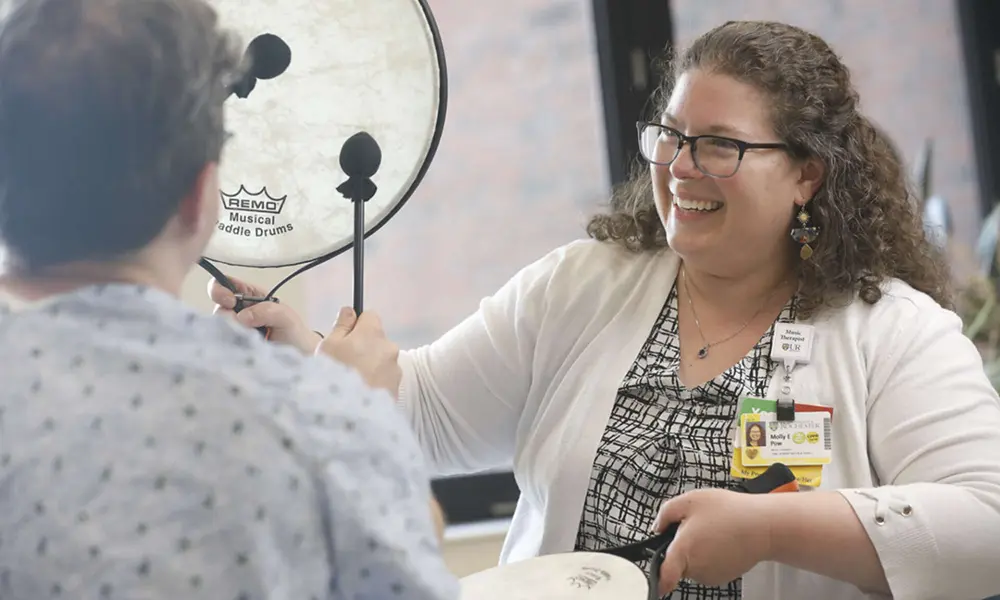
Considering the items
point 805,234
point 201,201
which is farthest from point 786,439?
point 201,201

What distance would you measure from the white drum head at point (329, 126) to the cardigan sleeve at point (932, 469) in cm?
70

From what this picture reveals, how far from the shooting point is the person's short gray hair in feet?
2.42

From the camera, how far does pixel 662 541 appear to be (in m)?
1.36

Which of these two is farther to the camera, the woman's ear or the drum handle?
the woman's ear

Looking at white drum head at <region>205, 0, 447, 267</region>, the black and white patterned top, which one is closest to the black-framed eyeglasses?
the black and white patterned top

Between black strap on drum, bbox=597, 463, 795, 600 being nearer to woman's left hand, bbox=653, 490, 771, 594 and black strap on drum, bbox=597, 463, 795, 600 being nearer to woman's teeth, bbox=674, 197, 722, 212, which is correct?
woman's left hand, bbox=653, 490, 771, 594

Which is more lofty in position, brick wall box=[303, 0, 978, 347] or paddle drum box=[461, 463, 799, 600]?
brick wall box=[303, 0, 978, 347]

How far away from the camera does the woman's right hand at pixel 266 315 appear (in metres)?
1.30

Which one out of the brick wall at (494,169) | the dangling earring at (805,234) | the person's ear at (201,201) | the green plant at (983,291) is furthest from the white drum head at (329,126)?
the green plant at (983,291)

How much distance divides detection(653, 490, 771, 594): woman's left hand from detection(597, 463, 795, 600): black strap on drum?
0.05 feet

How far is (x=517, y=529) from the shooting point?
1693mm

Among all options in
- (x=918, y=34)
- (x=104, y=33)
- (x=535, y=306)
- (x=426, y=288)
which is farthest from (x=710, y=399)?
(x=918, y=34)

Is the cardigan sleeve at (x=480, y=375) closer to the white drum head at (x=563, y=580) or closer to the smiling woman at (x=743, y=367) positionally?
the smiling woman at (x=743, y=367)

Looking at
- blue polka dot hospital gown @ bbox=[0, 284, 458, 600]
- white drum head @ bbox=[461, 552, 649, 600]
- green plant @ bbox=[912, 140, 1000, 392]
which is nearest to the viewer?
blue polka dot hospital gown @ bbox=[0, 284, 458, 600]
